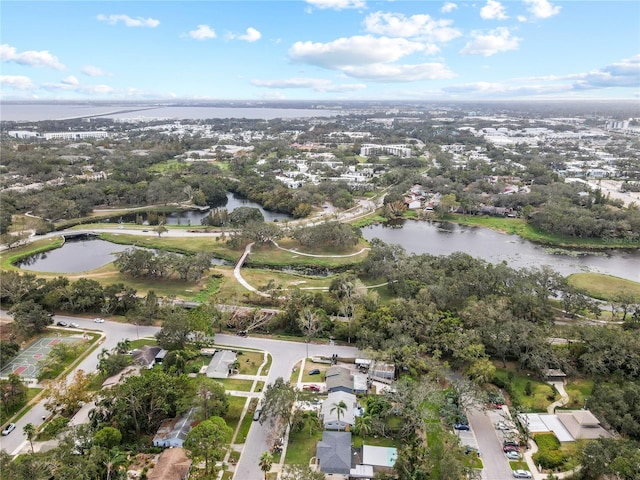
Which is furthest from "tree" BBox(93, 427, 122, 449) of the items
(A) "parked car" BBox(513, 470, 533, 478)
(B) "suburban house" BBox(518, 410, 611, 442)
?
(B) "suburban house" BBox(518, 410, 611, 442)

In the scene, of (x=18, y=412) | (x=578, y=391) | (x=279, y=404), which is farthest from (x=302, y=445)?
(x=578, y=391)

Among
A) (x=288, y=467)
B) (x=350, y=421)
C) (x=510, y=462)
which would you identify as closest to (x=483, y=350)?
(x=510, y=462)

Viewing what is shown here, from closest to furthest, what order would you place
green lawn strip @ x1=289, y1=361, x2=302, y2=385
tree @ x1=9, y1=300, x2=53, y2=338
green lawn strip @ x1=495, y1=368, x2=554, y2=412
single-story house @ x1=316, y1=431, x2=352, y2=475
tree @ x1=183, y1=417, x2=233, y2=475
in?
1. tree @ x1=183, y1=417, x2=233, y2=475
2. single-story house @ x1=316, y1=431, x2=352, y2=475
3. green lawn strip @ x1=495, y1=368, x2=554, y2=412
4. green lawn strip @ x1=289, y1=361, x2=302, y2=385
5. tree @ x1=9, y1=300, x2=53, y2=338

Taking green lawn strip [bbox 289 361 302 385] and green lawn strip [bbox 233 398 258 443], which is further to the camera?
green lawn strip [bbox 289 361 302 385]

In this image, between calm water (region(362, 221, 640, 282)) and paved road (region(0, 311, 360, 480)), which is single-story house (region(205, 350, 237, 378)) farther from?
calm water (region(362, 221, 640, 282))

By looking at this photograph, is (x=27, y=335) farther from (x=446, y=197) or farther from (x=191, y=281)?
(x=446, y=197)

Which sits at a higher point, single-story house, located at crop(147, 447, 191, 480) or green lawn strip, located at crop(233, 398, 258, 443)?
single-story house, located at crop(147, 447, 191, 480)
